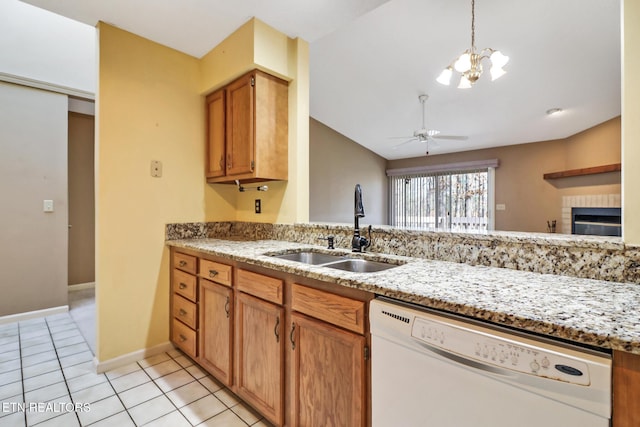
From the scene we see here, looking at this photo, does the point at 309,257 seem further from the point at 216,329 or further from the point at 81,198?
the point at 81,198

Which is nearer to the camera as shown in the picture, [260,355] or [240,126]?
[260,355]

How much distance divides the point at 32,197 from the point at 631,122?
4368mm

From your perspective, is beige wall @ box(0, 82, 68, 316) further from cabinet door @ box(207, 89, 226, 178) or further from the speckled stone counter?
the speckled stone counter

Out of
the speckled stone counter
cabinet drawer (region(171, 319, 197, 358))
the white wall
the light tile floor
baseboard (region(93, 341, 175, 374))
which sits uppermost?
the white wall

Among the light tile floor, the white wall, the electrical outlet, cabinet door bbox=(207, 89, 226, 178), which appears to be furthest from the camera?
the white wall

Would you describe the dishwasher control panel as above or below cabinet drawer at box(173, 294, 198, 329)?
above

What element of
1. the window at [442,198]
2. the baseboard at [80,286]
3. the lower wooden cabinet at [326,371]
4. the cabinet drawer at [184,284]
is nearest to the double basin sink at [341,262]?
the lower wooden cabinet at [326,371]

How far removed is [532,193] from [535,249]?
5.63 meters

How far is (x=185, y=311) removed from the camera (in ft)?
7.00

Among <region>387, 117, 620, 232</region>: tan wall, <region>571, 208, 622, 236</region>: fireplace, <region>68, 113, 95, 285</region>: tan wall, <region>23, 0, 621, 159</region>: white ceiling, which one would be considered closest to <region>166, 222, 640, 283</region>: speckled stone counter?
<region>23, 0, 621, 159</region>: white ceiling

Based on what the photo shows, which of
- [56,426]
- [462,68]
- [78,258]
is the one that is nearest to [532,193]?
[462,68]

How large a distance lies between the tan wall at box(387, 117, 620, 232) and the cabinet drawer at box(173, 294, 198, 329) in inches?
226

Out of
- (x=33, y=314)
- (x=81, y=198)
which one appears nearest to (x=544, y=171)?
(x=81, y=198)

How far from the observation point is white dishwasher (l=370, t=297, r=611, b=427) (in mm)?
665
